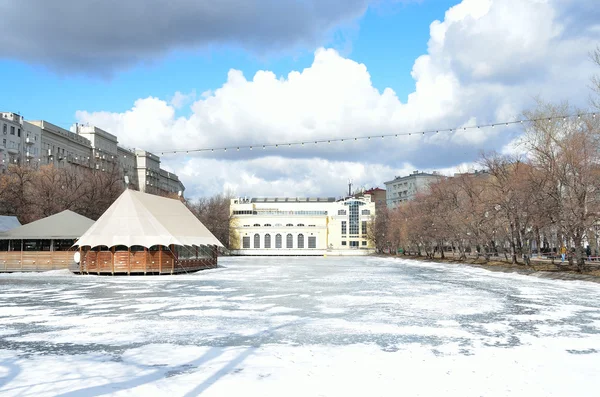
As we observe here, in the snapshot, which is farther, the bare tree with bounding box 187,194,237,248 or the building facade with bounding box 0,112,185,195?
the bare tree with bounding box 187,194,237,248

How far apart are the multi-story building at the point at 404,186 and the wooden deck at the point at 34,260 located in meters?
110

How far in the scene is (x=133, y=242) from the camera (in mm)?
37781

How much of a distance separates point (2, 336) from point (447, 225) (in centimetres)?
5101

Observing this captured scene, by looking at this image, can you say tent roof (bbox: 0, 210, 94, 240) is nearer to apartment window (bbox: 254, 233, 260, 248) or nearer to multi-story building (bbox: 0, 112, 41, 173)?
multi-story building (bbox: 0, 112, 41, 173)

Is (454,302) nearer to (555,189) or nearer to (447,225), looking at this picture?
(555,189)

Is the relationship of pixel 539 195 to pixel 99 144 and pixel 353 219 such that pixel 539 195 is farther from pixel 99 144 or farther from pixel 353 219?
pixel 99 144

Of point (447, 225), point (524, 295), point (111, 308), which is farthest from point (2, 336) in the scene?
point (447, 225)

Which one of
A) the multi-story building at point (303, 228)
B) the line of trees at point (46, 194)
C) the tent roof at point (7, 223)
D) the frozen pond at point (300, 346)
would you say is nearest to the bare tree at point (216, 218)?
the multi-story building at point (303, 228)

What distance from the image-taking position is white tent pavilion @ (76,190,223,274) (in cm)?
3803

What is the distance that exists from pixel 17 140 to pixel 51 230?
50612 mm

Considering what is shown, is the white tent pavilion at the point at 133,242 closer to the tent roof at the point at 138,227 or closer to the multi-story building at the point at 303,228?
the tent roof at the point at 138,227

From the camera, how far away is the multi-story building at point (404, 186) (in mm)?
145625

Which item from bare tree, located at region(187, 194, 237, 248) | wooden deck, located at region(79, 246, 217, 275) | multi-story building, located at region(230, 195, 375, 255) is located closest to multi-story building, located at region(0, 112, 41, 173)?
bare tree, located at region(187, 194, 237, 248)

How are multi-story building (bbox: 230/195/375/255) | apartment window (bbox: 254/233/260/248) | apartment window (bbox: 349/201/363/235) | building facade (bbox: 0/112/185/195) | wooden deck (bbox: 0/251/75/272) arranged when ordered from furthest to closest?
apartment window (bbox: 349/201/363/235) < apartment window (bbox: 254/233/260/248) < multi-story building (bbox: 230/195/375/255) < building facade (bbox: 0/112/185/195) < wooden deck (bbox: 0/251/75/272)
